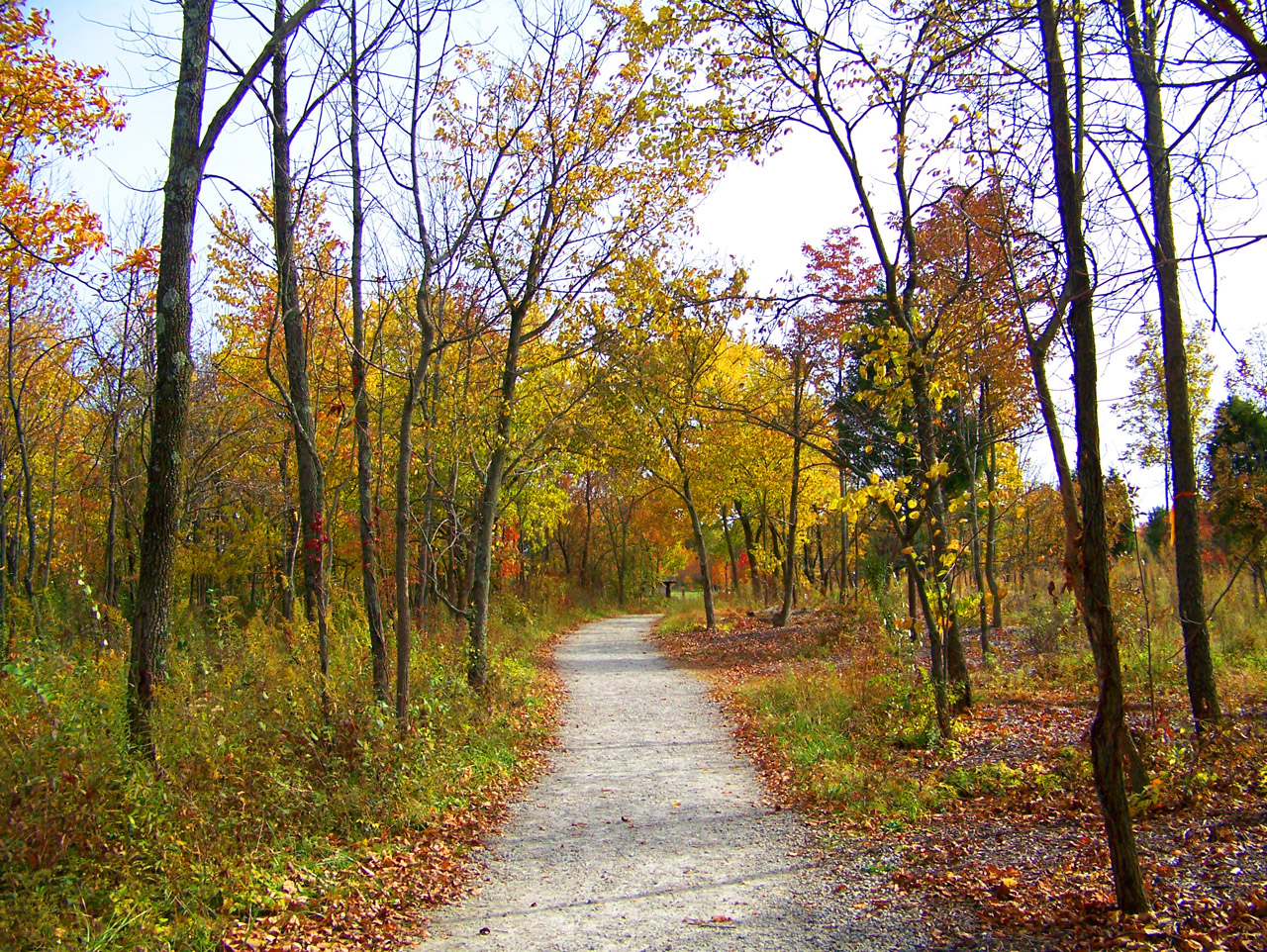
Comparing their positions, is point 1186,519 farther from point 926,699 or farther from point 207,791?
point 207,791

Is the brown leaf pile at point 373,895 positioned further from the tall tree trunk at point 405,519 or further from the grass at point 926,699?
the grass at point 926,699

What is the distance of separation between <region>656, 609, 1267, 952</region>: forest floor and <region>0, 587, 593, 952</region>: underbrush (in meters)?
3.36

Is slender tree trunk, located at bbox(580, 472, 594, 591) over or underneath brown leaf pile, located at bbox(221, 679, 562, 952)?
over

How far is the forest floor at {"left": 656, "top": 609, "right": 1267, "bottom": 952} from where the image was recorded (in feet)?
13.7

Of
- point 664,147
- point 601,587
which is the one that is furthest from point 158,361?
point 601,587

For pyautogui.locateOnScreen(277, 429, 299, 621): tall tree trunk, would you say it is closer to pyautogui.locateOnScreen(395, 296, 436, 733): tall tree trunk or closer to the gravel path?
pyautogui.locateOnScreen(395, 296, 436, 733): tall tree trunk

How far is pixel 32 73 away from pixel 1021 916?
13349 mm

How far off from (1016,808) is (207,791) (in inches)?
232

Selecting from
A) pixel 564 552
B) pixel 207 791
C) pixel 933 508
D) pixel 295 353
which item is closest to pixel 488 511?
pixel 295 353

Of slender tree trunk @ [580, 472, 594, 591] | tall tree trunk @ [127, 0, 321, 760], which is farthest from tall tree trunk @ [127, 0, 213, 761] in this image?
slender tree trunk @ [580, 472, 594, 591]

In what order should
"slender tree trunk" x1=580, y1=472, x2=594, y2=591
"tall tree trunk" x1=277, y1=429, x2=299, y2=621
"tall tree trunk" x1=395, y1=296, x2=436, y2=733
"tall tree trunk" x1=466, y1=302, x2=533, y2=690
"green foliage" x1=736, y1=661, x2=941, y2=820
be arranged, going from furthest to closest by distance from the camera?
1. "slender tree trunk" x1=580, y1=472, x2=594, y2=591
2. "tall tree trunk" x1=277, y1=429, x2=299, y2=621
3. "tall tree trunk" x1=466, y1=302, x2=533, y2=690
4. "tall tree trunk" x1=395, y1=296, x2=436, y2=733
5. "green foliage" x1=736, y1=661, x2=941, y2=820

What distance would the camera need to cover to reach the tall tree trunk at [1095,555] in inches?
158

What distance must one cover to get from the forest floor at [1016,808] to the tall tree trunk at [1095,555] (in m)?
0.36

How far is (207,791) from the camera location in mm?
5355
